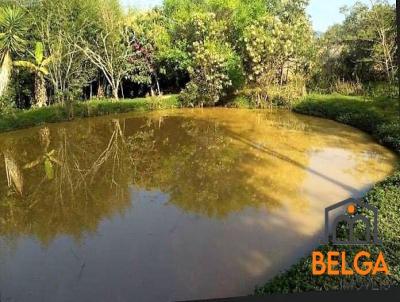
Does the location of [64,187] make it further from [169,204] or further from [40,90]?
[40,90]

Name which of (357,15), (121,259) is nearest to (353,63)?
(357,15)

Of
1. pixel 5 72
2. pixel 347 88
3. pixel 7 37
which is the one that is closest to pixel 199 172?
pixel 5 72

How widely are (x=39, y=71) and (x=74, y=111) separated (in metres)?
1.57

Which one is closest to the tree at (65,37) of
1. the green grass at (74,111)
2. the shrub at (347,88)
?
the green grass at (74,111)

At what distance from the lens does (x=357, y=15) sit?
39.3 ft

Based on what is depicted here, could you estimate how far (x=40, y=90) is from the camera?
14.0 meters

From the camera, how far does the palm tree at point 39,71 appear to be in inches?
530

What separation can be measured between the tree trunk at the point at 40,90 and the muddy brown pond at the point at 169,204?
3.07 m

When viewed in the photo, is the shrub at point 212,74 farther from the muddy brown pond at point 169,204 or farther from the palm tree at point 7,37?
the palm tree at point 7,37

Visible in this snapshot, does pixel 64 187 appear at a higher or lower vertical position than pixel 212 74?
lower

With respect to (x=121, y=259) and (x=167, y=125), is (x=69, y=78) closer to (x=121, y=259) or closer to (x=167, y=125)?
(x=167, y=125)

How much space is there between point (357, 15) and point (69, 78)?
30.8ft

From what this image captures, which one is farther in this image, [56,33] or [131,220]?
[56,33]

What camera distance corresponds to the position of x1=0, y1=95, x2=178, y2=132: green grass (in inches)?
466
